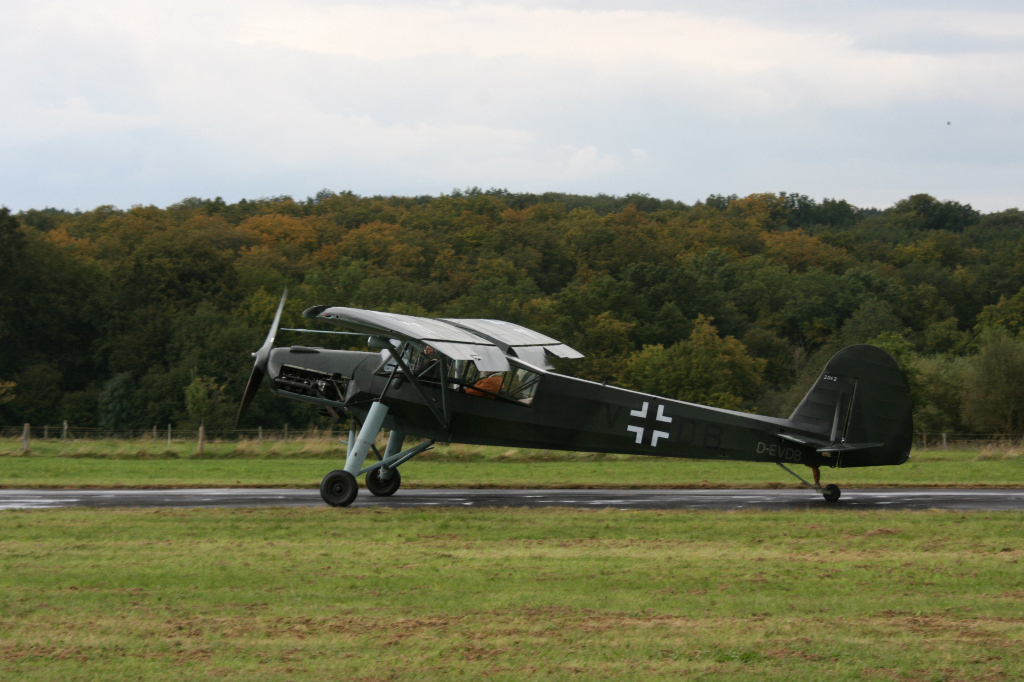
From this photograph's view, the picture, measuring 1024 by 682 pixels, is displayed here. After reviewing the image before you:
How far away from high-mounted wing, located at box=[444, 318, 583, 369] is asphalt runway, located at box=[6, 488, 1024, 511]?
8.53ft

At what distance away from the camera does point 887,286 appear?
7319cm

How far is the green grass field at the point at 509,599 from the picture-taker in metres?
6.82

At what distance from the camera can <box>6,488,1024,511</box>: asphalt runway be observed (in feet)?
51.8

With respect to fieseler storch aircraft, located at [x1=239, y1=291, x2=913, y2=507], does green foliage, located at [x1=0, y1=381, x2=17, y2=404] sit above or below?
below

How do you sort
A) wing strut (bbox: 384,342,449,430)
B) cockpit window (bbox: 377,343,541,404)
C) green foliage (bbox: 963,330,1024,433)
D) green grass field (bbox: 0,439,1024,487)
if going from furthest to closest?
green foliage (bbox: 963,330,1024,433) → green grass field (bbox: 0,439,1024,487) → cockpit window (bbox: 377,343,541,404) → wing strut (bbox: 384,342,449,430)

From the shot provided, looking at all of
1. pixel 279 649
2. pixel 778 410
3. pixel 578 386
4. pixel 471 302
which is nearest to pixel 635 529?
pixel 578 386

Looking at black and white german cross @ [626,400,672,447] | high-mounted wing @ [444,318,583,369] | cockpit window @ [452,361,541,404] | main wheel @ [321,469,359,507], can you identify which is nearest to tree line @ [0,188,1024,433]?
high-mounted wing @ [444,318,583,369]

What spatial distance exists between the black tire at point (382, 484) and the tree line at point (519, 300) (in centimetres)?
3098

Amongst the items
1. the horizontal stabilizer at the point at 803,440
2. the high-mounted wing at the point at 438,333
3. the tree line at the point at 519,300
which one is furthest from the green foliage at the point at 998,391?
the high-mounted wing at the point at 438,333

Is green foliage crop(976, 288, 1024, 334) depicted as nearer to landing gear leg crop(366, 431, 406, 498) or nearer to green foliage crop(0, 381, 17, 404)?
landing gear leg crop(366, 431, 406, 498)

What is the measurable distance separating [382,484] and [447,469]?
6.38 meters

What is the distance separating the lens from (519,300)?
6800 cm

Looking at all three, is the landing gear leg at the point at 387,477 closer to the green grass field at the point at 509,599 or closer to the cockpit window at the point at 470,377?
the cockpit window at the point at 470,377

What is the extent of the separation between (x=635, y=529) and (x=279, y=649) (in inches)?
267
